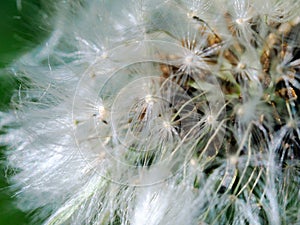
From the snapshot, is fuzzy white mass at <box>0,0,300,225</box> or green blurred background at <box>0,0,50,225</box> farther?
green blurred background at <box>0,0,50,225</box>

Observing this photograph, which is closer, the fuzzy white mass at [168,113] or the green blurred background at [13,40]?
the fuzzy white mass at [168,113]

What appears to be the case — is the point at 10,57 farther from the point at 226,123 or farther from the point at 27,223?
the point at 226,123

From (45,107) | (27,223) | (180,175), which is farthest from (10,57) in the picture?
(180,175)

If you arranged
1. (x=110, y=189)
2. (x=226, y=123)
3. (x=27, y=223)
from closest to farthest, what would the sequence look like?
(x=226, y=123)
(x=110, y=189)
(x=27, y=223)

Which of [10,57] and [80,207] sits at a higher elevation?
[10,57]

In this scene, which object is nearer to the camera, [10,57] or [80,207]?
[80,207]

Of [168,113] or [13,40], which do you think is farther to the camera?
[13,40]

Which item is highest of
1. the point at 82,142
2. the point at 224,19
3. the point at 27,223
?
the point at 224,19

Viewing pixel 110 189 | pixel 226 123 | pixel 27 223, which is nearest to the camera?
pixel 226 123
